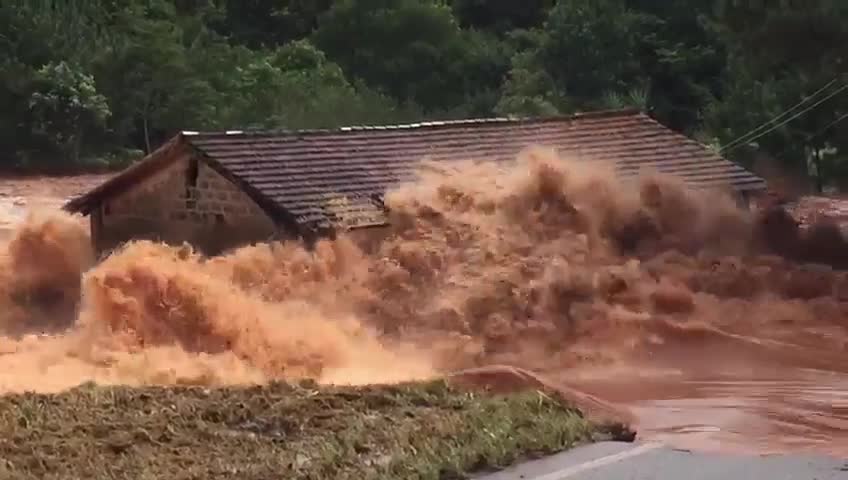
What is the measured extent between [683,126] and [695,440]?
110ft

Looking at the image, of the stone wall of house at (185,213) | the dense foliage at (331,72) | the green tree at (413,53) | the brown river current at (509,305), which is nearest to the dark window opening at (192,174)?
the stone wall of house at (185,213)

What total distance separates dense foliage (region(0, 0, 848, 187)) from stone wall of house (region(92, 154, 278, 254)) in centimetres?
1999

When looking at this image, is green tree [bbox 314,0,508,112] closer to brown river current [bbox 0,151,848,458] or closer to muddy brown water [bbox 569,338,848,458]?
brown river current [bbox 0,151,848,458]

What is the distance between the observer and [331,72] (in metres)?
46.8

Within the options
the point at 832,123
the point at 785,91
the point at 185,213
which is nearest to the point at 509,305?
the point at 185,213

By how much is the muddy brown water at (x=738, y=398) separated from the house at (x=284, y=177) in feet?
16.2

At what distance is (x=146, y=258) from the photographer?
17.3 meters

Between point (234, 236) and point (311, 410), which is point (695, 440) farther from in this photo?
point (234, 236)

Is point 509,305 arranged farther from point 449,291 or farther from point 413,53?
point 413,53

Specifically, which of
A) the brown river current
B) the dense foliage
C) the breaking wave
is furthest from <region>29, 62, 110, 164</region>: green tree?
the breaking wave

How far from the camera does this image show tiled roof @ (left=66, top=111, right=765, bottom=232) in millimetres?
19359

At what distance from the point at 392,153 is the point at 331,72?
25.7 m

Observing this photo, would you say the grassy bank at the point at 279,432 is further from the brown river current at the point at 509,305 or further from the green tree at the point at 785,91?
the green tree at the point at 785,91

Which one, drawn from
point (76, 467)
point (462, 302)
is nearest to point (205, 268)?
point (462, 302)
